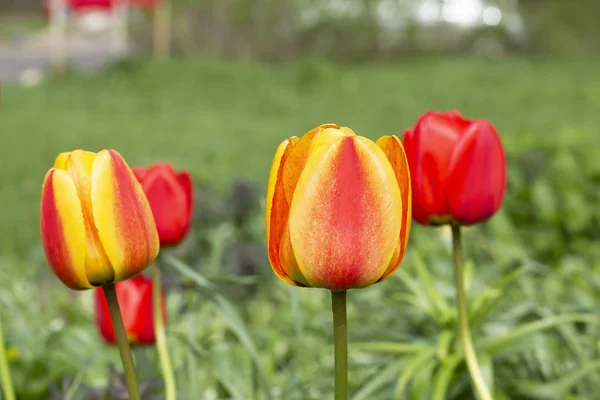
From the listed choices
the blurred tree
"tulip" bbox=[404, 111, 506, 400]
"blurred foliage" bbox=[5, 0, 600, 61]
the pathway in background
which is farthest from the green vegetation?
the pathway in background

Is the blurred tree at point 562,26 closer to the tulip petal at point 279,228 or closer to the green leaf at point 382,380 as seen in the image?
the green leaf at point 382,380

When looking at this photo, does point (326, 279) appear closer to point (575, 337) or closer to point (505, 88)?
point (575, 337)

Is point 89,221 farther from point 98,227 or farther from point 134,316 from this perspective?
point 134,316

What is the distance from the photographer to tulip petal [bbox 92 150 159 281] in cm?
70

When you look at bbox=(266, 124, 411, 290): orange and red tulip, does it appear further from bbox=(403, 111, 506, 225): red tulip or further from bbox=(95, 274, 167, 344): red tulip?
bbox=(95, 274, 167, 344): red tulip

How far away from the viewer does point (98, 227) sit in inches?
27.6

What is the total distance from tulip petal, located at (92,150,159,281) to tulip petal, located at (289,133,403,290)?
155mm

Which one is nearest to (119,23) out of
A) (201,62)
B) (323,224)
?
(201,62)

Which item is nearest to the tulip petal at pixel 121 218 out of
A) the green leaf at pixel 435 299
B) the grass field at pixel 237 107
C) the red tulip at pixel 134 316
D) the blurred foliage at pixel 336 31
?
the red tulip at pixel 134 316

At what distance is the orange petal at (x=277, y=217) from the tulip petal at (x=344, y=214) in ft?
0.11

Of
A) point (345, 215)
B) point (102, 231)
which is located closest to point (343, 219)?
point (345, 215)

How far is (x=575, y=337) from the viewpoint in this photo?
156cm

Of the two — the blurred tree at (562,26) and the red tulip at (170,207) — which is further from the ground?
the blurred tree at (562,26)

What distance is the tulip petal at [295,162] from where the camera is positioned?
0.70 m
